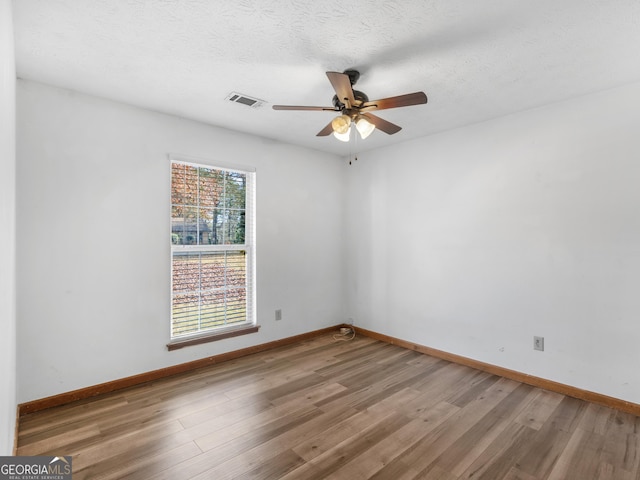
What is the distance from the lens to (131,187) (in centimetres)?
295

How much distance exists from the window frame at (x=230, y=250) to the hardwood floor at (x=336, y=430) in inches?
14.9

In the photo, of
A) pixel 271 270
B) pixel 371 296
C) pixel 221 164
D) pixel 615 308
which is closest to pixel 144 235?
pixel 221 164

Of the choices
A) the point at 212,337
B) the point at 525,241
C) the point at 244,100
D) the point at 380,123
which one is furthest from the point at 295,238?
the point at 525,241

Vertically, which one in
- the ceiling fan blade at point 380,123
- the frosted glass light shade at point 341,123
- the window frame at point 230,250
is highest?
the ceiling fan blade at point 380,123

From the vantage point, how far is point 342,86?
2.04 meters

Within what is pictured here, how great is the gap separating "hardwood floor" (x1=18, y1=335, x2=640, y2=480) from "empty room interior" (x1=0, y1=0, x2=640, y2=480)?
0.02 metres

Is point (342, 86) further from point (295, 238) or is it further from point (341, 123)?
point (295, 238)

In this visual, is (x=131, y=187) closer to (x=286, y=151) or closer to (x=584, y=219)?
(x=286, y=151)

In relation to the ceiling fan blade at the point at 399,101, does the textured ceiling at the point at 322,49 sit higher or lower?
higher

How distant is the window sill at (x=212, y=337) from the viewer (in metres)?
3.20

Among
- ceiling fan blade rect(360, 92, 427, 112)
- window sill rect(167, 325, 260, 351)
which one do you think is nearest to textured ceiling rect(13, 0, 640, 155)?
ceiling fan blade rect(360, 92, 427, 112)

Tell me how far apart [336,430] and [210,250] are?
2.20 meters

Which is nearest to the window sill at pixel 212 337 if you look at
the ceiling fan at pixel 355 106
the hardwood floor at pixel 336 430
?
the hardwood floor at pixel 336 430

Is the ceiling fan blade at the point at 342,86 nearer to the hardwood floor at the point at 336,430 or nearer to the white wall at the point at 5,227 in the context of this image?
the white wall at the point at 5,227
